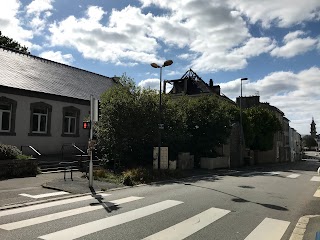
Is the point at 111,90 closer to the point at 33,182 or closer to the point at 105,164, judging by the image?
the point at 105,164

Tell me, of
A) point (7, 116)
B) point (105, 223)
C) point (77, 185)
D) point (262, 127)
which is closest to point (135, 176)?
point (77, 185)

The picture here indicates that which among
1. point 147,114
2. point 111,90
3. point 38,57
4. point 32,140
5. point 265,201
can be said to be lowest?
point 265,201

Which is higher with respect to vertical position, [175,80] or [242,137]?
[175,80]

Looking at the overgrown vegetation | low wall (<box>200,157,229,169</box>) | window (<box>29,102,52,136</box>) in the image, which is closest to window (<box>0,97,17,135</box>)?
window (<box>29,102,52,136</box>)

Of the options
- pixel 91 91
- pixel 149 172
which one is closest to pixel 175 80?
pixel 91 91

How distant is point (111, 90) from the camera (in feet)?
70.6

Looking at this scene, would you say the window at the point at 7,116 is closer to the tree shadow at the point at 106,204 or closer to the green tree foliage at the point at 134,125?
the green tree foliage at the point at 134,125

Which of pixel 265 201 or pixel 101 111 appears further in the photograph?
pixel 101 111

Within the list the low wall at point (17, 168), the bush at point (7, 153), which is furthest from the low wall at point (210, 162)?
the bush at point (7, 153)

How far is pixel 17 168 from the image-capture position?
15578 millimetres

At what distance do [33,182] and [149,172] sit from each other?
5.88 m

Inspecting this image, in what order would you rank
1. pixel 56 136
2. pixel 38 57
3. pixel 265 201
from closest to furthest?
pixel 265 201 → pixel 56 136 → pixel 38 57

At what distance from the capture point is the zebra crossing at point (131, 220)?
703 cm

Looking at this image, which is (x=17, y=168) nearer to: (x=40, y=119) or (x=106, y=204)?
(x=106, y=204)
